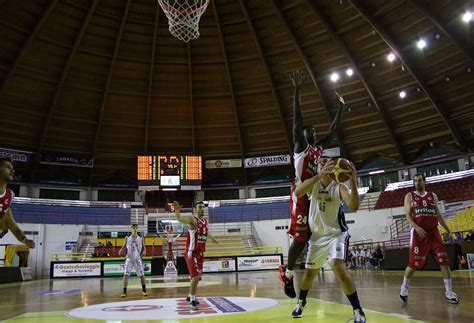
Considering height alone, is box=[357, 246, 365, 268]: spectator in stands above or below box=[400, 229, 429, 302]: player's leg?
below

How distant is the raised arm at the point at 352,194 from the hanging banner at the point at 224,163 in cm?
3228

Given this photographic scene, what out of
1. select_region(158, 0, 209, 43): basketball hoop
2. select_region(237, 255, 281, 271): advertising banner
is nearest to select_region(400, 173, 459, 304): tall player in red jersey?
select_region(158, 0, 209, 43): basketball hoop

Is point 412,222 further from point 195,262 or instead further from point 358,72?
point 358,72

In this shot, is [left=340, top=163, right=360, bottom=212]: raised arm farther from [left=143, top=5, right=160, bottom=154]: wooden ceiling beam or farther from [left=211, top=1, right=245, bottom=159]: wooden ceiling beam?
[left=143, top=5, right=160, bottom=154]: wooden ceiling beam

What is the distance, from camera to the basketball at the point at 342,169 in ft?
15.0

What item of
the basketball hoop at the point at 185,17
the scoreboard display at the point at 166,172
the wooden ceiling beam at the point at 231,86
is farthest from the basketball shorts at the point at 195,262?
the scoreboard display at the point at 166,172

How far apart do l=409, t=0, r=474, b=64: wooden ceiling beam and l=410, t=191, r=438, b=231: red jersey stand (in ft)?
63.2

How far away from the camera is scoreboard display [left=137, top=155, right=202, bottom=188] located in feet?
107

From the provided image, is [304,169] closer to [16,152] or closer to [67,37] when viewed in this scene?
[67,37]

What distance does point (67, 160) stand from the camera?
35.2 m

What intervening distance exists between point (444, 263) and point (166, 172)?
1059 inches

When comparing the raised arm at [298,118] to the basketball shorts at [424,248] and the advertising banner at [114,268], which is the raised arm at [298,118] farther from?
the advertising banner at [114,268]

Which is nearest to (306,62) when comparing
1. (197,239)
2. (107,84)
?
(107,84)

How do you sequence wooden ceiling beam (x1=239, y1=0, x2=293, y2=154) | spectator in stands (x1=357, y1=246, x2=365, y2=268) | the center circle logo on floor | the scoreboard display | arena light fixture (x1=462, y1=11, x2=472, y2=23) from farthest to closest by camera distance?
the scoreboard display, wooden ceiling beam (x1=239, y1=0, x2=293, y2=154), spectator in stands (x1=357, y1=246, x2=365, y2=268), arena light fixture (x1=462, y1=11, x2=472, y2=23), the center circle logo on floor
